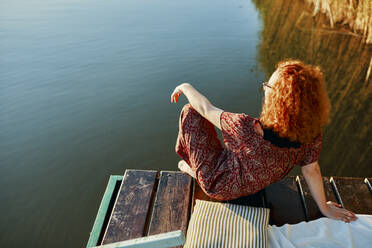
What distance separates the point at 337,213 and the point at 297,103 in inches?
32.8

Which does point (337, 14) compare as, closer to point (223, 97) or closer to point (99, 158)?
point (223, 97)

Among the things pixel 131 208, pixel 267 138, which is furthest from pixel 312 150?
pixel 131 208


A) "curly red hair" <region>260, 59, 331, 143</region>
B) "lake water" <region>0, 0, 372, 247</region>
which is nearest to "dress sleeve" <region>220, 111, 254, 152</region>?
"curly red hair" <region>260, 59, 331, 143</region>

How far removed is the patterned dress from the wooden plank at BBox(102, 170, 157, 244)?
421 mm

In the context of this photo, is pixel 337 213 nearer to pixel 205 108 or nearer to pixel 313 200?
pixel 313 200

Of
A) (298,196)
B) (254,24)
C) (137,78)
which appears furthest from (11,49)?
(298,196)

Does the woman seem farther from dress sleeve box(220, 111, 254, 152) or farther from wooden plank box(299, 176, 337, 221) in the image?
wooden plank box(299, 176, 337, 221)

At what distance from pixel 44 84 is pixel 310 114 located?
515 cm

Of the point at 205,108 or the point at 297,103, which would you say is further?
the point at 205,108

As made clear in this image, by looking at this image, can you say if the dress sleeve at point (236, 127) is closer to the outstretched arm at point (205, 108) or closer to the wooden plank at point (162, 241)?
the outstretched arm at point (205, 108)

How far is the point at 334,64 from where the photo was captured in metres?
5.34

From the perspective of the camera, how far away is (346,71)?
5059 mm

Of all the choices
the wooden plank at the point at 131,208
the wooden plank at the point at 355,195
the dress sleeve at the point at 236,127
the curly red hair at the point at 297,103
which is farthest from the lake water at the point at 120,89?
the curly red hair at the point at 297,103

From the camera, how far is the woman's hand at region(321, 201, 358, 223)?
1646 mm
